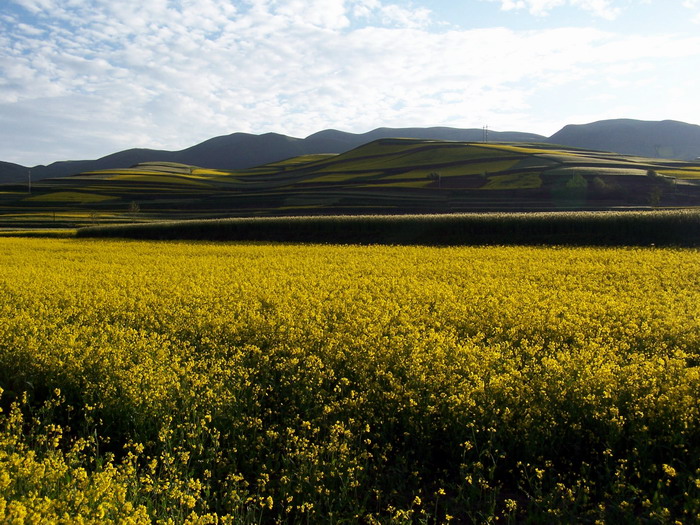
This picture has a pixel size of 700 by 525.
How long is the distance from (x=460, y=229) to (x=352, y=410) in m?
24.9

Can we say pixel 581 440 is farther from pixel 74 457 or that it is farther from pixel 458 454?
pixel 74 457

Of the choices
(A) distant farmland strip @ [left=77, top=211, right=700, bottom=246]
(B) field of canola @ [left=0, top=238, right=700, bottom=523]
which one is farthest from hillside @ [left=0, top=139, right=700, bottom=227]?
(B) field of canola @ [left=0, top=238, right=700, bottom=523]

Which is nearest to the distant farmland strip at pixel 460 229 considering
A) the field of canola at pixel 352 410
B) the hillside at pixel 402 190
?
the field of canola at pixel 352 410

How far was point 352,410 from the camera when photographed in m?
5.59

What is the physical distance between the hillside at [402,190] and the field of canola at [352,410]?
45.8 m

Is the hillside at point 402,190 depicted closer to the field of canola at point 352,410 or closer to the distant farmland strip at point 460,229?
the distant farmland strip at point 460,229

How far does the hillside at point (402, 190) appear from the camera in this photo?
185ft

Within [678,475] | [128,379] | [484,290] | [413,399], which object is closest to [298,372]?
[413,399]

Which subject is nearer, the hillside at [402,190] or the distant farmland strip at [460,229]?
the distant farmland strip at [460,229]

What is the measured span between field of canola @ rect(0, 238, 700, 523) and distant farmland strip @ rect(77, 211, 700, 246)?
55.1 ft

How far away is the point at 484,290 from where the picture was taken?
37.8 feet

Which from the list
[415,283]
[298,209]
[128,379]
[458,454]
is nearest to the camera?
[458,454]

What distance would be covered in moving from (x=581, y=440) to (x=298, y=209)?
55.9m

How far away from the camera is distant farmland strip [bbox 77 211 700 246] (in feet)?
81.6
